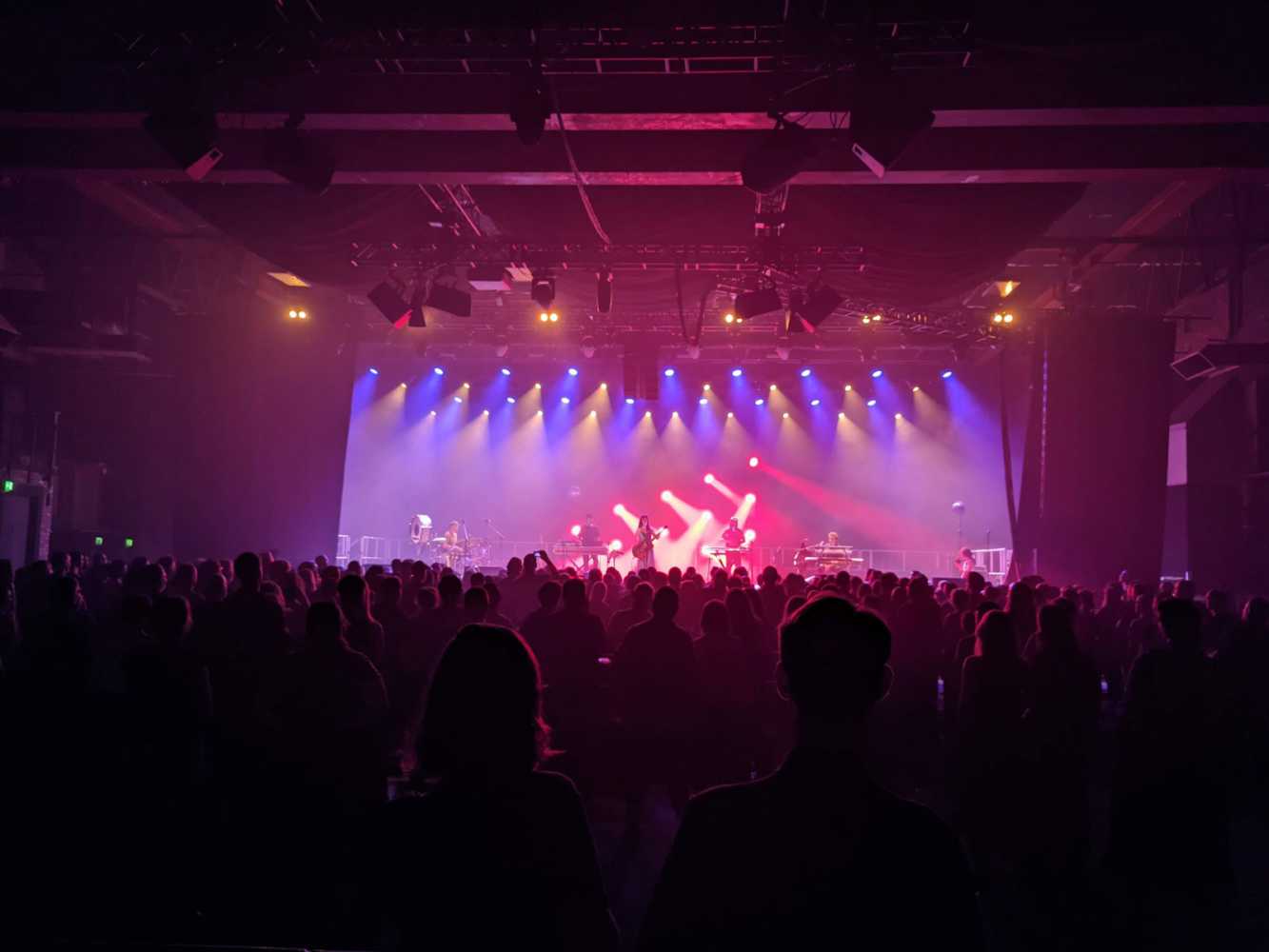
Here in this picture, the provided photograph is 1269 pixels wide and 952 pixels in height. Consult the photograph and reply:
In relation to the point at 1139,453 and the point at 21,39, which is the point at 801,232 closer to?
the point at 1139,453

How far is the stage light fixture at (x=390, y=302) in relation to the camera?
41.9 feet

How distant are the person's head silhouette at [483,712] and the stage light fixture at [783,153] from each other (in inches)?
267

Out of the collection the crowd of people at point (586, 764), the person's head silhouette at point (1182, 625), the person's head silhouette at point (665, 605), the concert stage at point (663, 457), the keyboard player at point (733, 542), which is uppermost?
the concert stage at point (663, 457)

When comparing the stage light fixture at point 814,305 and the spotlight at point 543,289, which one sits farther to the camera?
the spotlight at point 543,289

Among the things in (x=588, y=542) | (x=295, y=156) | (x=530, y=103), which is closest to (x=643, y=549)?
(x=588, y=542)

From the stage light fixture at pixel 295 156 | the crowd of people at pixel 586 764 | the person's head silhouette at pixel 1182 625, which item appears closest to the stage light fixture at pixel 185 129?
the stage light fixture at pixel 295 156

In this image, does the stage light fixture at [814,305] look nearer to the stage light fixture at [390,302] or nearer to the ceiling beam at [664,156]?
the ceiling beam at [664,156]

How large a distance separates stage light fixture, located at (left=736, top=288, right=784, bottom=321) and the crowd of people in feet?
18.3

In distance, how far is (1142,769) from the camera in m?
4.75

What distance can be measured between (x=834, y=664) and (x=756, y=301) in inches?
446

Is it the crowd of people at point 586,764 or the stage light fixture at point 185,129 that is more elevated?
the stage light fixture at point 185,129

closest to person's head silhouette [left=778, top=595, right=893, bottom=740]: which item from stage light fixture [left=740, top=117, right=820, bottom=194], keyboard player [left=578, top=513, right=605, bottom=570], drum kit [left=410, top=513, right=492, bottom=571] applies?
Answer: stage light fixture [left=740, top=117, right=820, bottom=194]

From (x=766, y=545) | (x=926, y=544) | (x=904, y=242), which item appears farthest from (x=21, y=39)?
(x=926, y=544)

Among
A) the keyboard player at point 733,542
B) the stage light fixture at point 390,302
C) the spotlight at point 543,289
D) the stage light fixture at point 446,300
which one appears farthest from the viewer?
the keyboard player at point 733,542
